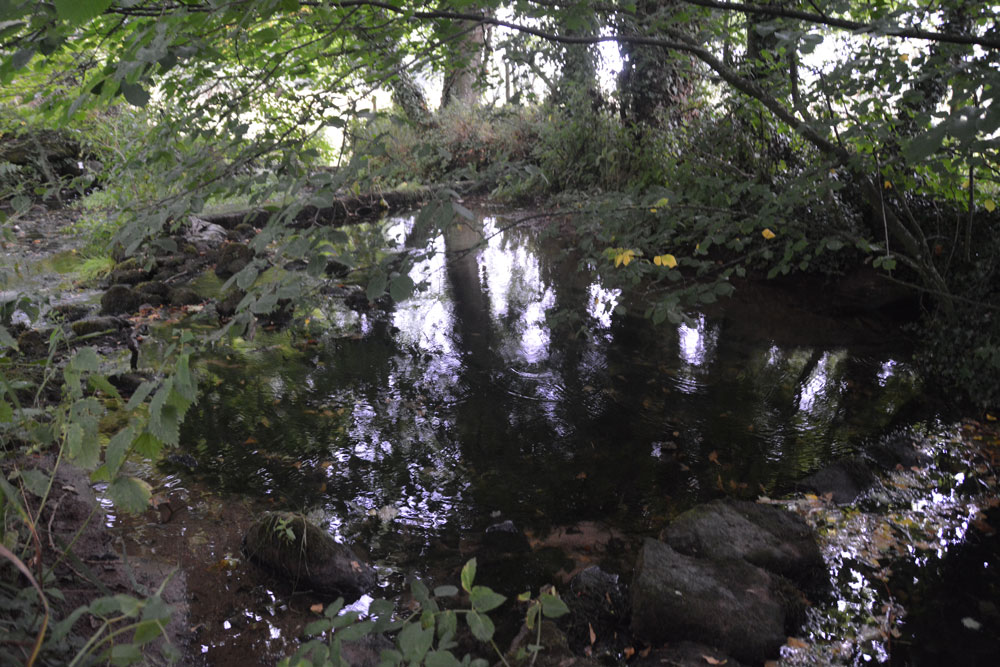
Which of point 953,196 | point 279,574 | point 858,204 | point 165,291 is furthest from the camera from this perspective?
point 165,291

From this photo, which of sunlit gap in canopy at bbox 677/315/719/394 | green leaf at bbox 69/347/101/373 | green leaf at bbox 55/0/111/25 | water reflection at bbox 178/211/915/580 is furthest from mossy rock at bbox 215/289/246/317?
green leaf at bbox 55/0/111/25

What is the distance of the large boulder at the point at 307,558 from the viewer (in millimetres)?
3061

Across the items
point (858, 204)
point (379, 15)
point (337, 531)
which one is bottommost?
point (337, 531)

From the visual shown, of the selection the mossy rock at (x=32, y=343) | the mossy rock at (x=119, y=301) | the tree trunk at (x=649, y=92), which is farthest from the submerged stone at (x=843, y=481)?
the mossy rock at (x=119, y=301)

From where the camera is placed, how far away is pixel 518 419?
4.89m

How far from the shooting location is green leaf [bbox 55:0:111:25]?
3.96 ft

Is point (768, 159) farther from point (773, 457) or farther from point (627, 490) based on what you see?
point (627, 490)

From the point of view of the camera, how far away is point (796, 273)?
293 inches

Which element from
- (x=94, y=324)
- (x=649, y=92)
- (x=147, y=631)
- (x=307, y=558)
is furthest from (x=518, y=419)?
(x=649, y=92)

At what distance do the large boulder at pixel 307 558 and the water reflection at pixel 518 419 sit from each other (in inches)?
9.2

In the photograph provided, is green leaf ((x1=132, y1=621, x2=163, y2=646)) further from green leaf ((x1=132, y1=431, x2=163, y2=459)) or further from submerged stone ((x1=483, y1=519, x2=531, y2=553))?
submerged stone ((x1=483, y1=519, x2=531, y2=553))

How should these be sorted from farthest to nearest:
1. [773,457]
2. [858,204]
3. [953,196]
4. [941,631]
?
[858,204] → [953,196] → [773,457] → [941,631]

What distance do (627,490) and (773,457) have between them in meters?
1.14

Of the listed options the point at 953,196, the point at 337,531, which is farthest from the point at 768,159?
the point at 337,531
